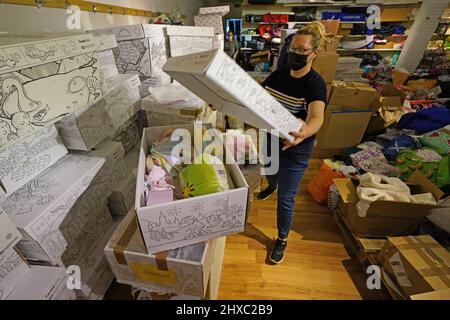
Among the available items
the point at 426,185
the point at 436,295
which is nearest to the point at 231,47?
the point at 426,185

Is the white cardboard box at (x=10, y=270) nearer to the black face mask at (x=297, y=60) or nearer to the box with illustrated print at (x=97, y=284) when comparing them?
the box with illustrated print at (x=97, y=284)

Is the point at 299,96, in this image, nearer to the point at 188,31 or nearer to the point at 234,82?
the point at 234,82

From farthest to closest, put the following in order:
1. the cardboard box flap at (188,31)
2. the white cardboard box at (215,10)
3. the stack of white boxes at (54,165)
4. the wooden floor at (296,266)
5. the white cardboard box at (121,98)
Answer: the white cardboard box at (215,10) → the cardboard box flap at (188,31) → the wooden floor at (296,266) → the white cardboard box at (121,98) → the stack of white boxes at (54,165)

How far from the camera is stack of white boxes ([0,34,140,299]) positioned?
24.7 inches

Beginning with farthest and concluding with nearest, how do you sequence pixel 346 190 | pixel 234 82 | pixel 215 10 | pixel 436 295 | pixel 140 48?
pixel 215 10 < pixel 346 190 < pixel 140 48 < pixel 436 295 < pixel 234 82

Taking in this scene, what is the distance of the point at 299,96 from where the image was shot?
0.95 meters

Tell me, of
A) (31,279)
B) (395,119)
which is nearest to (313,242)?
(31,279)

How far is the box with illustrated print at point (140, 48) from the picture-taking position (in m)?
1.22

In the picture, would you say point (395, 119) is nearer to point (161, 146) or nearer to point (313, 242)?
point (313, 242)

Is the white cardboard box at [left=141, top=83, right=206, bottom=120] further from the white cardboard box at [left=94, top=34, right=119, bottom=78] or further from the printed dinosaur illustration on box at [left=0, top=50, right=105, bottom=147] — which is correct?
the printed dinosaur illustration on box at [left=0, top=50, right=105, bottom=147]

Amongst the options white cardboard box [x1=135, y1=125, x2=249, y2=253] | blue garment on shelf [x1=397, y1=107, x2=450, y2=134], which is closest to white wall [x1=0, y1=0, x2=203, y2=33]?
white cardboard box [x1=135, y1=125, x2=249, y2=253]

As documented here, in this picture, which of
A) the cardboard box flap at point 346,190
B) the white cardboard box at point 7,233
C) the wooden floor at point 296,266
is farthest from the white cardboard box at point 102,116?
the cardboard box flap at point 346,190

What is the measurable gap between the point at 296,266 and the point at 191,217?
0.97 meters

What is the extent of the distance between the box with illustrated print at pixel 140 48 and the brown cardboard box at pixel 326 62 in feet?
4.91
